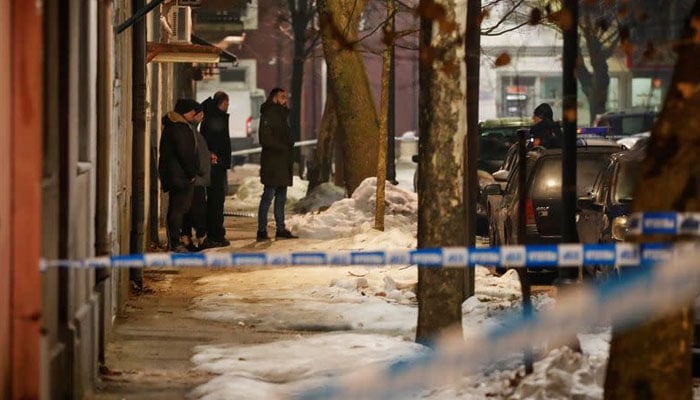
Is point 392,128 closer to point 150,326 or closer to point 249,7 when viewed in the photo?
point 249,7

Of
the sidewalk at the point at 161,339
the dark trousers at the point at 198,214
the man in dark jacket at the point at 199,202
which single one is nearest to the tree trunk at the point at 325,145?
the man in dark jacket at the point at 199,202

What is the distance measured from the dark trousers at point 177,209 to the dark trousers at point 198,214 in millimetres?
876

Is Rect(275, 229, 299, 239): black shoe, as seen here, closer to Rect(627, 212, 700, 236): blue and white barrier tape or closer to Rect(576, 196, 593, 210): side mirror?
Rect(576, 196, 593, 210): side mirror

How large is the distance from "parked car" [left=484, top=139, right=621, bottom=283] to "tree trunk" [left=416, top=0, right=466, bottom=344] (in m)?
5.08

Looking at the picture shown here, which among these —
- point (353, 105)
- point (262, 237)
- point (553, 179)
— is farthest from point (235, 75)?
point (553, 179)

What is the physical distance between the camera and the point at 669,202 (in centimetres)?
748

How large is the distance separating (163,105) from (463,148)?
13.3 metres

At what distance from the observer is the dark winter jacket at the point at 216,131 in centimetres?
2022

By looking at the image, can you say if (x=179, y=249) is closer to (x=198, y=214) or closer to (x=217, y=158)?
(x=198, y=214)

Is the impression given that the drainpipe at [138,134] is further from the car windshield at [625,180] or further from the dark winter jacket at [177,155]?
the car windshield at [625,180]

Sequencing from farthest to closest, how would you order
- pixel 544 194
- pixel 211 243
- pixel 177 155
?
pixel 211 243 < pixel 177 155 < pixel 544 194

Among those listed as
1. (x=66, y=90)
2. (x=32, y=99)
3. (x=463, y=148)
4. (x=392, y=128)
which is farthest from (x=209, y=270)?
(x=392, y=128)

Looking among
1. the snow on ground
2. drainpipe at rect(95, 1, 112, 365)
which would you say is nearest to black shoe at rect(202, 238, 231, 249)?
the snow on ground

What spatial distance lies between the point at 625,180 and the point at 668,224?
23.3 ft
